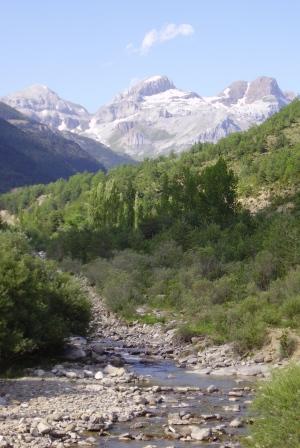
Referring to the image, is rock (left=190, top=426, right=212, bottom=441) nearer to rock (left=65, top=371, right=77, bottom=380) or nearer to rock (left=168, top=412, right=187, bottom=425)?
rock (left=168, top=412, right=187, bottom=425)

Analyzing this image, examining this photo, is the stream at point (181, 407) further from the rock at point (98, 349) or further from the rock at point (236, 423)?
the rock at point (98, 349)

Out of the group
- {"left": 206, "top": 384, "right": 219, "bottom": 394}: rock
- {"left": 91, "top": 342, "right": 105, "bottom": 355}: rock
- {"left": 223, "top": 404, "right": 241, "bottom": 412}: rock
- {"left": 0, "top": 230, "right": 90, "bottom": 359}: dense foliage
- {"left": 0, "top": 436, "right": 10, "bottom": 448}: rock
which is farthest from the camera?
{"left": 91, "top": 342, "right": 105, "bottom": 355}: rock

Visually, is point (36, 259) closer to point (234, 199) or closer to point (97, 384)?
point (97, 384)

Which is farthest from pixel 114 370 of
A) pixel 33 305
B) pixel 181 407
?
pixel 181 407

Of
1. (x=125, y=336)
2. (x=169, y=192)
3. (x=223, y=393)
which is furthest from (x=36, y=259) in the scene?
(x=169, y=192)

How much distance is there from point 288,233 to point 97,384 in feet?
98.6

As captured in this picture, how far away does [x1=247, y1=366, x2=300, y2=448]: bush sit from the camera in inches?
529

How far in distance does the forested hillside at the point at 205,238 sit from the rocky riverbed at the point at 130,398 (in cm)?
369

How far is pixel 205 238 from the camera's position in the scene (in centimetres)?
7100

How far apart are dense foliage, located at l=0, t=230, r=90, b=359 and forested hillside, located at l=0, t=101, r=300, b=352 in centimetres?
788

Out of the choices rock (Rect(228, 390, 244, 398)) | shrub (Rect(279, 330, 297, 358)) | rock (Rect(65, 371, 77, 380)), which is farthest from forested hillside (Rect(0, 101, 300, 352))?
rock (Rect(65, 371, 77, 380))

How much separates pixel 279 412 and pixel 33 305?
1817 cm

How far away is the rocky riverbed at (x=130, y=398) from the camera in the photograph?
63.6 ft

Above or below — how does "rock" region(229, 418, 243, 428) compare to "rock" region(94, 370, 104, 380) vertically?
above
